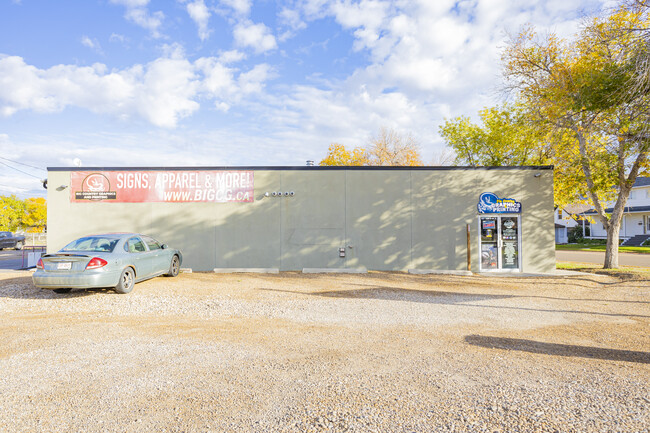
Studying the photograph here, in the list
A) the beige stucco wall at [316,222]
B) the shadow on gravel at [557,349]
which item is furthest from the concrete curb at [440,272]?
the shadow on gravel at [557,349]

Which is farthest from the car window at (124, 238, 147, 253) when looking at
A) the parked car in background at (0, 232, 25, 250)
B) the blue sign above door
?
the parked car in background at (0, 232, 25, 250)

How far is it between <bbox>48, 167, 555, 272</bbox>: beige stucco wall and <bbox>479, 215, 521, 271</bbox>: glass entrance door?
1.24ft

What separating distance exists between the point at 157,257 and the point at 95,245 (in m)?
1.69

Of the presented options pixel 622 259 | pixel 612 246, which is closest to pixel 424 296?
pixel 612 246

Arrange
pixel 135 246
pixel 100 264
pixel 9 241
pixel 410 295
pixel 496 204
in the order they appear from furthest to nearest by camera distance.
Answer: pixel 9 241
pixel 496 204
pixel 135 246
pixel 410 295
pixel 100 264

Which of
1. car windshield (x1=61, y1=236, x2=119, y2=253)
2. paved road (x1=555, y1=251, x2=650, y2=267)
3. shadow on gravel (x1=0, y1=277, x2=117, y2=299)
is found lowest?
paved road (x1=555, y1=251, x2=650, y2=267)

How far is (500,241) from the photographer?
14.8 metres

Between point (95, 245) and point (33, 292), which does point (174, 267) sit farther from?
point (33, 292)

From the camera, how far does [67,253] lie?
8.48 meters

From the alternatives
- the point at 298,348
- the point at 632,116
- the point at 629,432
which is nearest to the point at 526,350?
the point at 629,432

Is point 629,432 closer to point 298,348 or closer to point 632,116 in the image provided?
point 298,348

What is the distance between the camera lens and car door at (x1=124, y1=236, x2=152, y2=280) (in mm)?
9505

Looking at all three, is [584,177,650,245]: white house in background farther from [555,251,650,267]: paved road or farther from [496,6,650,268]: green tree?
[496,6,650,268]: green tree

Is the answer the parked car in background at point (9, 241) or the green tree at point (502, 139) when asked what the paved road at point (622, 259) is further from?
the parked car in background at point (9, 241)
